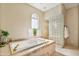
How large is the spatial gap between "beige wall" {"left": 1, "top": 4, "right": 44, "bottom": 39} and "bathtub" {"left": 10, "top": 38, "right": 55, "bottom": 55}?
9 centimetres

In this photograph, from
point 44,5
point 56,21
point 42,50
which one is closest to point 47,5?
point 44,5

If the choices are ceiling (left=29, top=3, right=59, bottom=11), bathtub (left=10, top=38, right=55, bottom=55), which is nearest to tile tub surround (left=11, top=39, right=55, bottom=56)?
bathtub (left=10, top=38, right=55, bottom=55)

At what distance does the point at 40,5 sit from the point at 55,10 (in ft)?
0.83

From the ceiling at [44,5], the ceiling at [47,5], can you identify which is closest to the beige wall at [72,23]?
the ceiling at [47,5]

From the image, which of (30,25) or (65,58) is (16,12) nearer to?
(30,25)

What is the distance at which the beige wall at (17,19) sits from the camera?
1.35 m

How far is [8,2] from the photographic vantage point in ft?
4.57

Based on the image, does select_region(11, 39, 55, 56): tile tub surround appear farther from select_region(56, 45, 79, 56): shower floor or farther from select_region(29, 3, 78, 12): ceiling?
select_region(29, 3, 78, 12): ceiling

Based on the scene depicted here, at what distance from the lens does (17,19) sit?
141 cm

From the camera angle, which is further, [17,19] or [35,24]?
[35,24]

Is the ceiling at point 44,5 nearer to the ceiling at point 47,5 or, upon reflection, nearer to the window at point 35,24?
the ceiling at point 47,5

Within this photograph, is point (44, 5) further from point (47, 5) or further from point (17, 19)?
point (17, 19)

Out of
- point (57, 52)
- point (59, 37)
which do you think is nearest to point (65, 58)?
point (57, 52)

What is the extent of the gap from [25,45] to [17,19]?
422 mm
